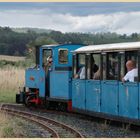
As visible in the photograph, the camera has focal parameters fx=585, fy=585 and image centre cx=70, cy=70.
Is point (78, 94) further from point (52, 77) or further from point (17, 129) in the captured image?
point (17, 129)

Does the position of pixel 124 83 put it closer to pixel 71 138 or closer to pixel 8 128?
pixel 71 138

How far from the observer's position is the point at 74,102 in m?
20.1

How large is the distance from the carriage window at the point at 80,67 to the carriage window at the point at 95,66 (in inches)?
26.3

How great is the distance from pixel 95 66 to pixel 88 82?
0.64m

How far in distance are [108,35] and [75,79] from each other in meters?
35.6

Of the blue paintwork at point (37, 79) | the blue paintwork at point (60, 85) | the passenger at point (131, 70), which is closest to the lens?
the passenger at point (131, 70)

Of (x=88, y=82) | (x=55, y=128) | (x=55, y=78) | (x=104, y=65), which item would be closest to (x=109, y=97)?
(x=104, y=65)

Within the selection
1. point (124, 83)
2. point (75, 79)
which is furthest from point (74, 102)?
point (124, 83)

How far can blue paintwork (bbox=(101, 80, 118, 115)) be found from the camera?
16406 mm

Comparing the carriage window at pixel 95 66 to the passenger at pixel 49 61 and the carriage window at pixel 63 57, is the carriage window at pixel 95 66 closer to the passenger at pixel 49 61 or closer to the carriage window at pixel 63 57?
the carriage window at pixel 63 57

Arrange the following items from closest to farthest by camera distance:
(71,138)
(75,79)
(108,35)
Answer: (71,138) < (75,79) < (108,35)

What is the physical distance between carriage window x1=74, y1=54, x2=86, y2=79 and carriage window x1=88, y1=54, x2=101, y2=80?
0.67 m

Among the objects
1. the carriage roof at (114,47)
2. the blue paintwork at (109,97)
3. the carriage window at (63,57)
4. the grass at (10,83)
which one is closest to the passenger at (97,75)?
the blue paintwork at (109,97)

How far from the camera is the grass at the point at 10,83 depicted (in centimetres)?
3131
